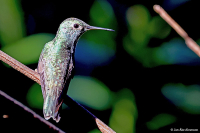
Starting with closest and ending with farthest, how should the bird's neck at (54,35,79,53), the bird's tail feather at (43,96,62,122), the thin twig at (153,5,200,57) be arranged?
the thin twig at (153,5,200,57), the bird's tail feather at (43,96,62,122), the bird's neck at (54,35,79,53)

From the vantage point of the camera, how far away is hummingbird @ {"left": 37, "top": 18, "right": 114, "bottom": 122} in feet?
3.79

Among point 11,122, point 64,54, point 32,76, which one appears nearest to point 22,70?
point 32,76

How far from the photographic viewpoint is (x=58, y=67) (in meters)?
1.32

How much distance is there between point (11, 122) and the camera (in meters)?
2.04

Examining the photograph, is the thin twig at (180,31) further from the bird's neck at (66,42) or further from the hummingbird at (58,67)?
the bird's neck at (66,42)

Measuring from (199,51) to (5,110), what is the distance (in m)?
1.99

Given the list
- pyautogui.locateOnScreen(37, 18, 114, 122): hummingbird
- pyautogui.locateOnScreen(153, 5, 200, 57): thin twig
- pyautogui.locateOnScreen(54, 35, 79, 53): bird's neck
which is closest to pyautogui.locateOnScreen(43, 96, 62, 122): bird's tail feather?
pyautogui.locateOnScreen(37, 18, 114, 122): hummingbird

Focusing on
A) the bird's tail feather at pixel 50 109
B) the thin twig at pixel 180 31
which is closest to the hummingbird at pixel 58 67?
the bird's tail feather at pixel 50 109

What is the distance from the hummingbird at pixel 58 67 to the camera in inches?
45.5

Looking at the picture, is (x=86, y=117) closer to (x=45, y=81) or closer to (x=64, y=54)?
(x=45, y=81)

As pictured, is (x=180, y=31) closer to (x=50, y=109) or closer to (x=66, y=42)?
(x=50, y=109)

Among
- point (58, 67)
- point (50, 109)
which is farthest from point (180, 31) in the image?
point (58, 67)

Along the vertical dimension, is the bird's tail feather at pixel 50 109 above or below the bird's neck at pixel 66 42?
below

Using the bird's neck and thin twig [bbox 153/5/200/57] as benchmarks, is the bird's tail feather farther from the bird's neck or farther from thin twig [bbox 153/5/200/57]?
thin twig [bbox 153/5/200/57]
